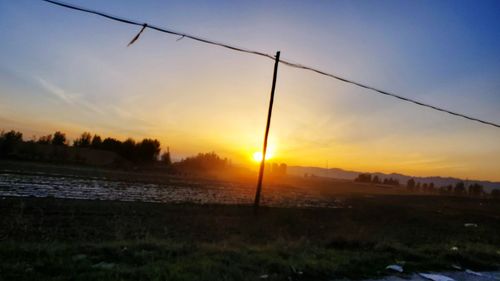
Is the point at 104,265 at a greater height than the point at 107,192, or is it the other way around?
the point at 104,265

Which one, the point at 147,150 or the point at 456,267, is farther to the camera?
the point at 147,150

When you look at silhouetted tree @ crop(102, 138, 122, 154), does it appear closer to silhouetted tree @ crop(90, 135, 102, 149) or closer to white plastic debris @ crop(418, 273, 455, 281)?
silhouetted tree @ crop(90, 135, 102, 149)

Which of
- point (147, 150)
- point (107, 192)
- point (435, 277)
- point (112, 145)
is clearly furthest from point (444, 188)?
point (435, 277)

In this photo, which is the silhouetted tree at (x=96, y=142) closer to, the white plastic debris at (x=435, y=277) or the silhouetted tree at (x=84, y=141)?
the silhouetted tree at (x=84, y=141)

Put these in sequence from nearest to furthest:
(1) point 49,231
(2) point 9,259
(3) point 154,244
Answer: (2) point 9,259, (3) point 154,244, (1) point 49,231

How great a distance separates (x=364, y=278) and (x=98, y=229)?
10717 mm

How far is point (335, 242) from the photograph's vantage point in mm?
11047

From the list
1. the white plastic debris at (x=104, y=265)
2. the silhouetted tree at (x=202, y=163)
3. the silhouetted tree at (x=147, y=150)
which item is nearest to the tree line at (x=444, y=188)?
the silhouetted tree at (x=202, y=163)

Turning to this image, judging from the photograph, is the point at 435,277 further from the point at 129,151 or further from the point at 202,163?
the point at 202,163

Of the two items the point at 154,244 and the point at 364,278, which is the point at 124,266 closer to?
the point at 154,244

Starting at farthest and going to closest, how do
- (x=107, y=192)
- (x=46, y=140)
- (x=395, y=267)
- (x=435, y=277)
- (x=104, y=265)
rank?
(x=46, y=140)
(x=107, y=192)
(x=395, y=267)
(x=435, y=277)
(x=104, y=265)

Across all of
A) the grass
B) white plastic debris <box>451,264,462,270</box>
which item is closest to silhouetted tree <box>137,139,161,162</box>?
the grass

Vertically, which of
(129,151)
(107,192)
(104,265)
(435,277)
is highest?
(129,151)

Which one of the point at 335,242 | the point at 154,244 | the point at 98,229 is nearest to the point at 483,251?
the point at 335,242
